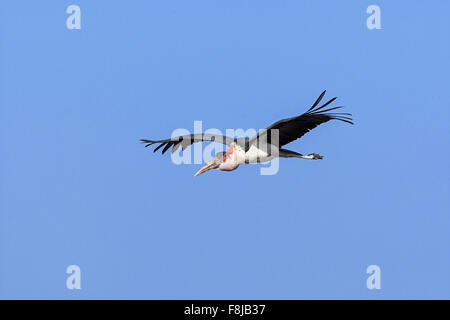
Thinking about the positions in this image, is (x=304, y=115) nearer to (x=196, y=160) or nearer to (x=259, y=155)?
(x=259, y=155)

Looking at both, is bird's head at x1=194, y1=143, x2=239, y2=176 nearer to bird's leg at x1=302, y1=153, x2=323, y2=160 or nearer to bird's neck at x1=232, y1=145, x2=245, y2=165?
bird's neck at x1=232, y1=145, x2=245, y2=165

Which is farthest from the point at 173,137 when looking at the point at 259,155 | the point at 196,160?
the point at 259,155

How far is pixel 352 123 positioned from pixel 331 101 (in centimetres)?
83

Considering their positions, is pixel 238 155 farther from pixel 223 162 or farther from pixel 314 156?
pixel 314 156

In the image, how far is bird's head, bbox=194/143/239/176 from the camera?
1105 inches

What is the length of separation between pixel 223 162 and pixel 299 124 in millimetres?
3004

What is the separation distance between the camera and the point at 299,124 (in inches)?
1044

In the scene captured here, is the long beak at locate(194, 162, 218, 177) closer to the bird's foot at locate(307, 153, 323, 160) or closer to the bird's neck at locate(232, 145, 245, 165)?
the bird's neck at locate(232, 145, 245, 165)

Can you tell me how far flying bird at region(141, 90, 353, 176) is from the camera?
25969 millimetres

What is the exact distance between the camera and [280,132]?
88.2 feet

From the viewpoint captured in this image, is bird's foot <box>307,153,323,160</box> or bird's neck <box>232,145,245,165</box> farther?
bird's foot <box>307,153,323,160</box>

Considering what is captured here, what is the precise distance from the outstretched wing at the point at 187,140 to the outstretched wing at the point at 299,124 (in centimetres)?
128

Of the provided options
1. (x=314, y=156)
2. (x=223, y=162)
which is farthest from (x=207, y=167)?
(x=314, y=156)
